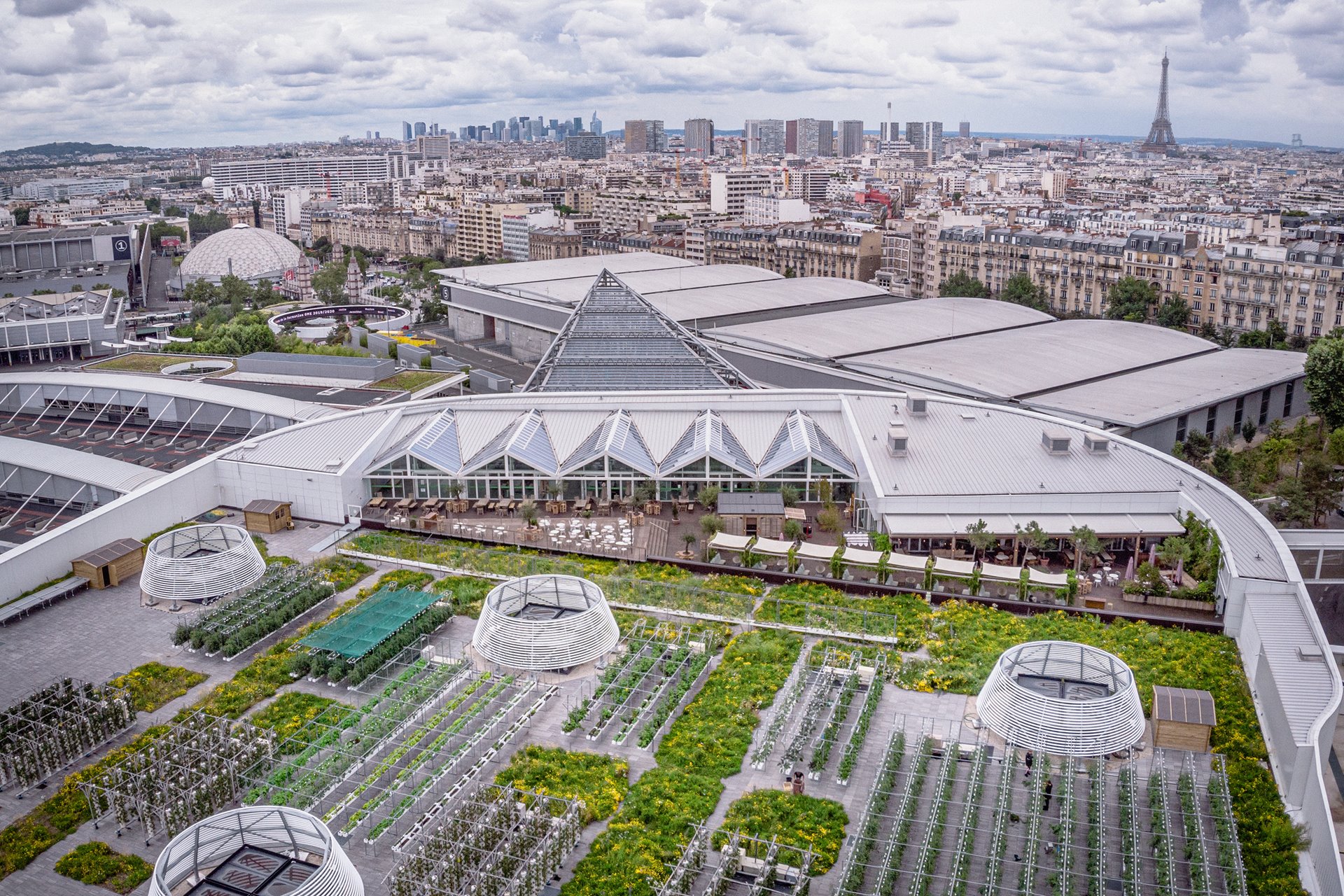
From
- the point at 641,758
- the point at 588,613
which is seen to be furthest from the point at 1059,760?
the point at 588,613

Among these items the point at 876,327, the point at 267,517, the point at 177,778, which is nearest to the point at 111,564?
the point at 267,517

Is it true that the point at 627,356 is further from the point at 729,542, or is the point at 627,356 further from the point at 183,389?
the point at 183,389

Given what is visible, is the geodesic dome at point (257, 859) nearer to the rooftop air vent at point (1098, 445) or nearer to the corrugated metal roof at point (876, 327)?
the rooftop air vent at point (1098, 445)

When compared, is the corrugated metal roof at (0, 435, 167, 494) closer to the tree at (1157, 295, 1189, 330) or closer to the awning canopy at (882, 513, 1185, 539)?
the awning canopy at (882, 513, 1185, 539)

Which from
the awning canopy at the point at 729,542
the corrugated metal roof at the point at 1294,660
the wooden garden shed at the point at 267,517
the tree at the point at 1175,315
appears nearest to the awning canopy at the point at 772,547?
the awning canopy at the point at 729,542

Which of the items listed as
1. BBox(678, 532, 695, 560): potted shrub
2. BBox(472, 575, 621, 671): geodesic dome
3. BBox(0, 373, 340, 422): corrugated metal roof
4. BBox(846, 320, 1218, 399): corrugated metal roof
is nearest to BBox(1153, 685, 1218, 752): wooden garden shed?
BBox(472, 575, 621, 671): geodesic dome

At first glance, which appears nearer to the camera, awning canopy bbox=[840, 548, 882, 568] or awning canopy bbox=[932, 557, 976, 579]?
awning canopy bbox=[932, 557, 976, 579]
